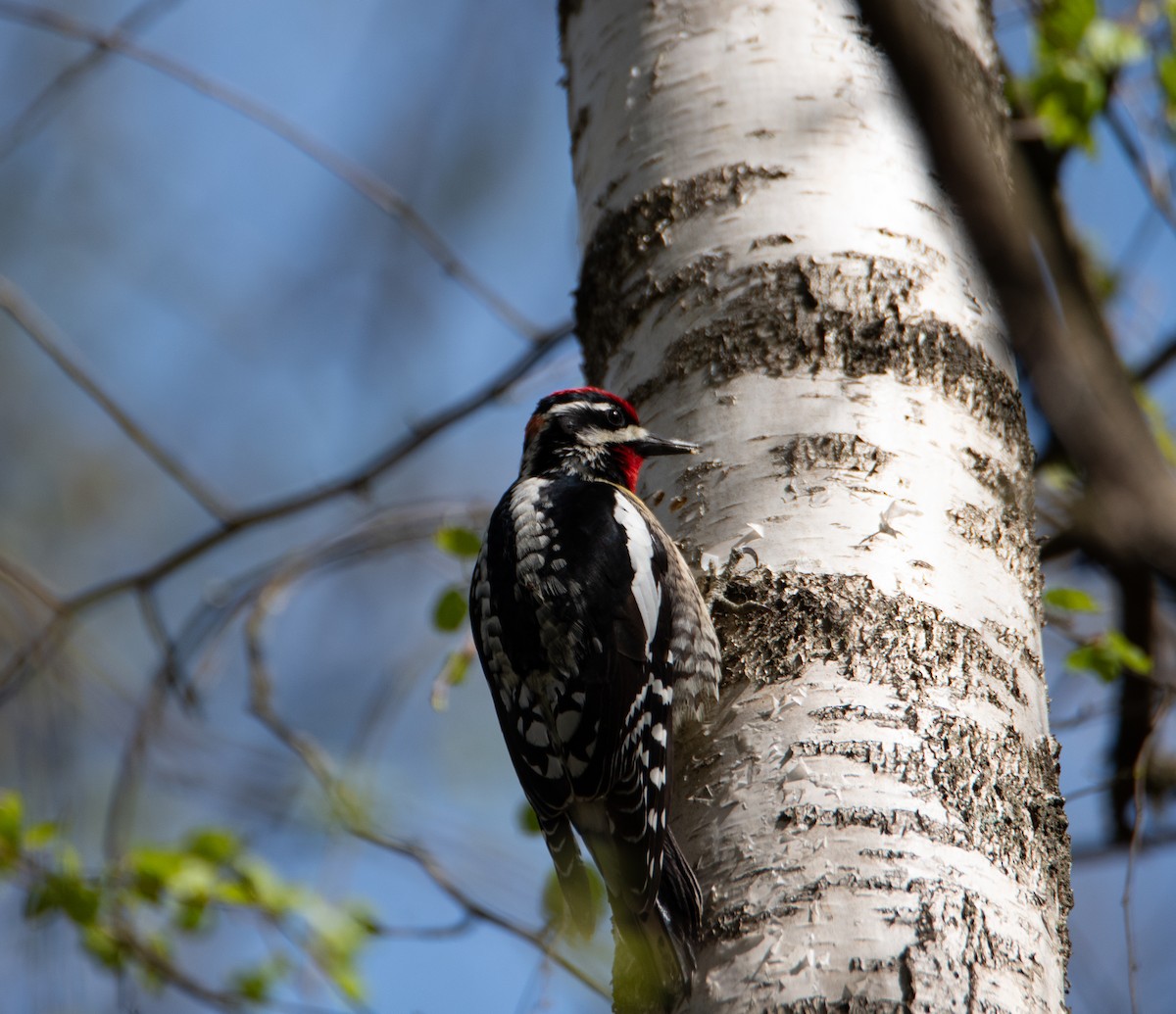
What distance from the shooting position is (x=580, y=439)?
337 cm

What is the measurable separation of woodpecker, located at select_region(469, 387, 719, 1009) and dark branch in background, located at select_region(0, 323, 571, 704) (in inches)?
21.2

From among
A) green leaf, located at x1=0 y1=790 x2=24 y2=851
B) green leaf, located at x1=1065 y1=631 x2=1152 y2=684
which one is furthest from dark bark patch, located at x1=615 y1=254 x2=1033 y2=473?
green leaf, located at x1=0 y1=790 x2=24 y2=851

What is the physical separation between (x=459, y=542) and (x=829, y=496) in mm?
1326

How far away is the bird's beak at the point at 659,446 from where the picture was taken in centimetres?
235

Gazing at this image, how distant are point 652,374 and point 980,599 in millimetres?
786

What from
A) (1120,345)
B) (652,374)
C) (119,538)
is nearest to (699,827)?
(652,374)

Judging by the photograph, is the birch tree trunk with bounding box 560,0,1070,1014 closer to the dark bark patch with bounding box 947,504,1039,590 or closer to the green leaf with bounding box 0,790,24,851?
the dark bark patch with bounding box 947,504,1039,590

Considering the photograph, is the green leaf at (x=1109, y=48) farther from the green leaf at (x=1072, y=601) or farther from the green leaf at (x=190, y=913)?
the green leaf at (x=190, y=913)

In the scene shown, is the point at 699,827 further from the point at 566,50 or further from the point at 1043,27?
the point at 1043,27

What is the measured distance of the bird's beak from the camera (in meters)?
2.35

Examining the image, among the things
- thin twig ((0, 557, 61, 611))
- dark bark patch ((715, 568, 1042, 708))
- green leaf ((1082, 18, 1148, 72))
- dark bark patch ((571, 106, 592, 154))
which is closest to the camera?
dark bark patch ((715, 568, 1042, 708))

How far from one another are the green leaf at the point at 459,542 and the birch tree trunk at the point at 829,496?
2.11 ft

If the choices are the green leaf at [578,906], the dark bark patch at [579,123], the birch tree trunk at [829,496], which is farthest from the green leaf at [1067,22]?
the green leaf at [578,906]

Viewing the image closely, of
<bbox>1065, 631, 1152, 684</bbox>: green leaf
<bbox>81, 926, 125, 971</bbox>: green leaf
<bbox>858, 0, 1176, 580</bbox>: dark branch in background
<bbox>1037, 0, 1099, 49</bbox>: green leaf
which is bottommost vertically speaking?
<bbox>858, 0, 1176, 580</bbox>: dark branch in background
